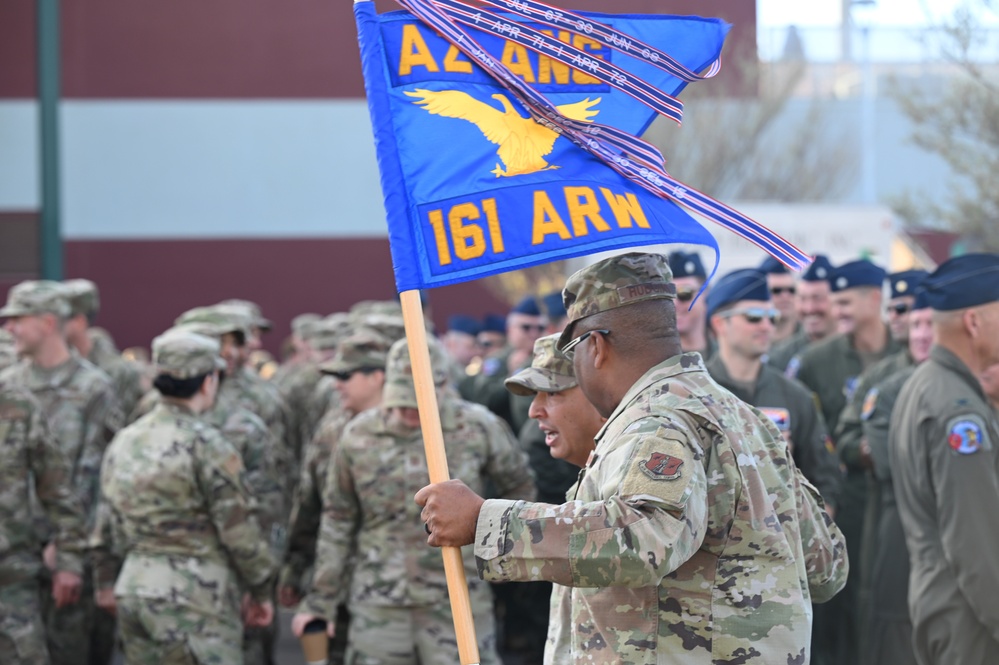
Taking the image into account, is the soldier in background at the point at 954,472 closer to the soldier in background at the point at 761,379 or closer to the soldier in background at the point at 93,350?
the soldier in background at the point at 761,379

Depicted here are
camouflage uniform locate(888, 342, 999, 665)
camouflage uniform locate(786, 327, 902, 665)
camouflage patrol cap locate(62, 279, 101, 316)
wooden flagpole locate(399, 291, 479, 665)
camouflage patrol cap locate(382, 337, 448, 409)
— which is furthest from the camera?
camouflage patrol cap locate(62, 279, 101, 316)

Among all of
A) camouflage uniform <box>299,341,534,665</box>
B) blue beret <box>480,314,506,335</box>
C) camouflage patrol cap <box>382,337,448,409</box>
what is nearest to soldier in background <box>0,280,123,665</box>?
camouflage uniform <box>299,341,534,665</box>

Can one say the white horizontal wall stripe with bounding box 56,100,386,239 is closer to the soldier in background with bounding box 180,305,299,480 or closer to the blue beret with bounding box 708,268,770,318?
the soldier in background with bounding box 180,305,299,480

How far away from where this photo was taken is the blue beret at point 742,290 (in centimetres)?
673

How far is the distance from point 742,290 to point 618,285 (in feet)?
11.2

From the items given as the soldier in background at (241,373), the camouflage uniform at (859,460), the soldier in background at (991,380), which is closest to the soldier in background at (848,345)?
the camouflage uniform at (859,460)

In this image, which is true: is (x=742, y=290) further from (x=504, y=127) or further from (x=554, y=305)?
(x=554, y=305)

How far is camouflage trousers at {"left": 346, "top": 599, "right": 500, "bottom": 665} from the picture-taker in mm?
6227

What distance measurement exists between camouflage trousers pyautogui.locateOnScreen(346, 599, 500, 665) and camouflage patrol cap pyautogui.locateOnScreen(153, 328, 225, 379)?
1.38 meters

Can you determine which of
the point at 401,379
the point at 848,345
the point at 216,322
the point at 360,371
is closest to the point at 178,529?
the point at 401,379

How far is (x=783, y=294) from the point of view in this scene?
10117 mm

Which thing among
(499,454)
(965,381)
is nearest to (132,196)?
(499,454)

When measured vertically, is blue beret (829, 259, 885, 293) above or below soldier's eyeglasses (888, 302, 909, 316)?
above

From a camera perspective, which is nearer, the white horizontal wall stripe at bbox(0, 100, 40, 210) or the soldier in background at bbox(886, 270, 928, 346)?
the soldier in background at bbox(886, 270, 928, 346)
